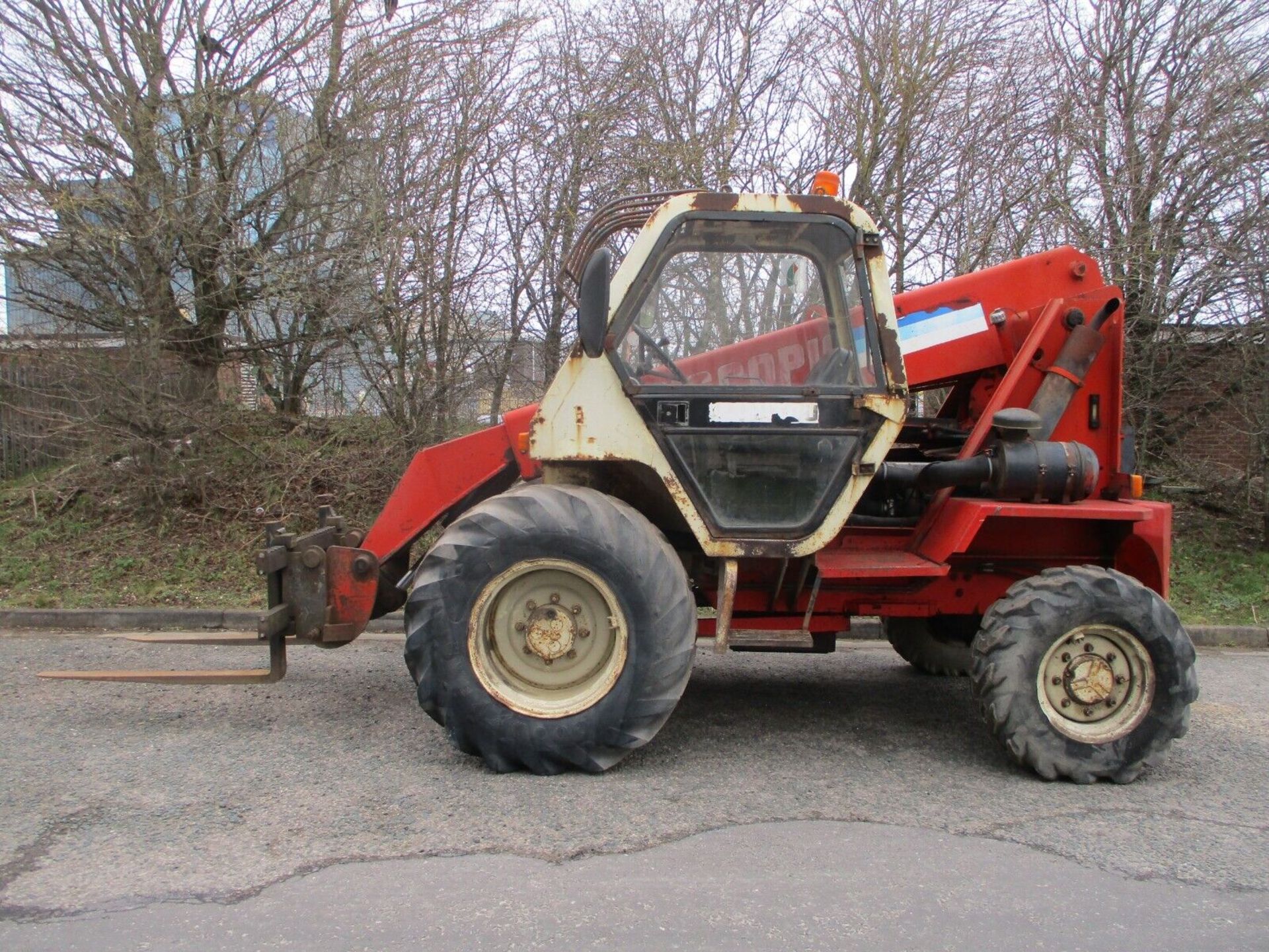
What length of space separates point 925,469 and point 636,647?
174 centimetres

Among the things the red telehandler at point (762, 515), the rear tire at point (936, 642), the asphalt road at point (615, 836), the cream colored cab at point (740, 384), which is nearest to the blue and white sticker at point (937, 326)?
A: the red telehandler at point (762, 515)

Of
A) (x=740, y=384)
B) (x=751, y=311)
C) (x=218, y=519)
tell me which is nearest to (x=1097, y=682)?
(x=740, y=384)

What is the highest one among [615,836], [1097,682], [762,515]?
[762,515]

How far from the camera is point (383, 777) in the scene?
14.2 feet

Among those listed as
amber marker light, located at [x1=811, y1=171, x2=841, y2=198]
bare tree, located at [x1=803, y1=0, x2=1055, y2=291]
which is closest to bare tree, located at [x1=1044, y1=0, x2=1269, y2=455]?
bare tree, located at [x1=803, y1=0, x2=1055, y2=291]

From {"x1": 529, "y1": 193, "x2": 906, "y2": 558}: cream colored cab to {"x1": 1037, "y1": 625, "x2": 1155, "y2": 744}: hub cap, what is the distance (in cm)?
117

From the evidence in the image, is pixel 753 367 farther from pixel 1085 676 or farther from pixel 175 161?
pixel 175 161

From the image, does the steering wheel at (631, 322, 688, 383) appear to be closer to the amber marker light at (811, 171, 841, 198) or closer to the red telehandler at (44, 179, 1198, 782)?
the red telehandler at (44, 179, 1198, 782)

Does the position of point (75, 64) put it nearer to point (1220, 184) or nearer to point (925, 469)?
point (925, 469)

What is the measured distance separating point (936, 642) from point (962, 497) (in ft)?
5.29

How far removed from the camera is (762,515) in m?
4.70

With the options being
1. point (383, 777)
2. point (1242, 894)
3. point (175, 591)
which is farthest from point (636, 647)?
point (175, 591)

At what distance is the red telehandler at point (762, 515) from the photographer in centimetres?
442

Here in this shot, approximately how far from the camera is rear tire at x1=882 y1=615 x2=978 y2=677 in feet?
20.1
